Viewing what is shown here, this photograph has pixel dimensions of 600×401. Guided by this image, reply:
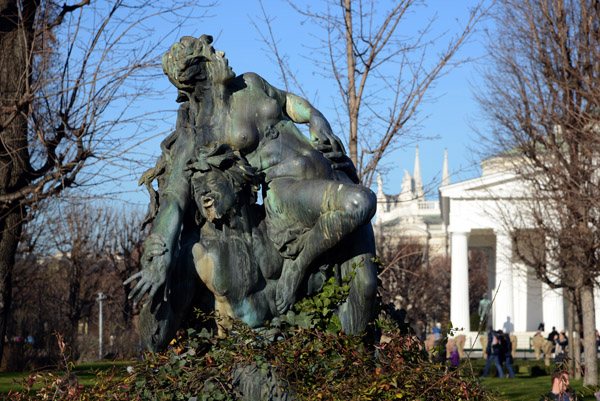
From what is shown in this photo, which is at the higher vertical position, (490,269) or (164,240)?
(490,269)

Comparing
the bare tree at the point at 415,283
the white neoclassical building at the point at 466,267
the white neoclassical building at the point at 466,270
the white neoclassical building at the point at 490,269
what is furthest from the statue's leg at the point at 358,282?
the white neoclassical building at the point at 466,267

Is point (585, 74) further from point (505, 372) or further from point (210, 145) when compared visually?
point (210, 145)

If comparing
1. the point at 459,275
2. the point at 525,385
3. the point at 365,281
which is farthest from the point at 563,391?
the point at 459,275

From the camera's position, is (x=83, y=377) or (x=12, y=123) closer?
(x=12, y=123)

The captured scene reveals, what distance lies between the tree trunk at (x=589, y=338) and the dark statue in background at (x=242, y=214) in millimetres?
14117

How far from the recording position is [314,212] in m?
4.72

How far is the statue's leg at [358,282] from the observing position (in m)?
4.81

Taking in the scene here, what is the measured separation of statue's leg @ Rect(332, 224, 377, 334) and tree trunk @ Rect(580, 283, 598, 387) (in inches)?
553

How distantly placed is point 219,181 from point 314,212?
0.53 m

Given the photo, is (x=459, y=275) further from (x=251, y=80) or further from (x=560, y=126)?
(x=251, y=80)

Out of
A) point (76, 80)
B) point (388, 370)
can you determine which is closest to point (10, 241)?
point (76, 80)

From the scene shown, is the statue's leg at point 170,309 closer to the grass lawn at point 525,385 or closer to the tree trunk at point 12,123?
the tree trunk at point 12,123

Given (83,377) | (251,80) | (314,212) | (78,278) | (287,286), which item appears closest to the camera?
(314,212)

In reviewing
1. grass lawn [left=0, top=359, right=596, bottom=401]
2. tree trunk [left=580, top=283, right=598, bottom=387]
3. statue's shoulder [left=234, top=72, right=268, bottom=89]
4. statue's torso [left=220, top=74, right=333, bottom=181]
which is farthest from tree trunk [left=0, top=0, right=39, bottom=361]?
tree trunk [left=580, top=283, right=598, bottom=387]
